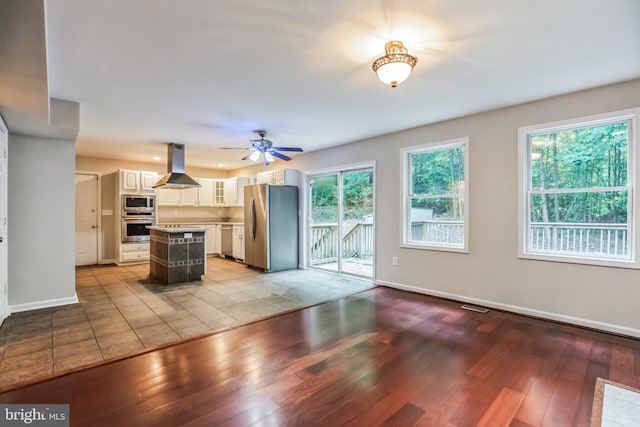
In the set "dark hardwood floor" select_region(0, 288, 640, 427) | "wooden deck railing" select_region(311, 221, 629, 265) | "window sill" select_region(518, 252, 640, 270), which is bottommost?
"dark hardwood floor" select_region(0, 288, 640, 427)

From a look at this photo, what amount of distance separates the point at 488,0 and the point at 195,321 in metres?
3.72

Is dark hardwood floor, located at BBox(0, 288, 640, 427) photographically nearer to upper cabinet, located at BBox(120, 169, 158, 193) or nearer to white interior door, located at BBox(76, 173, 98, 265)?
upper cabinet, located at BBox(120, 169, 158, 193)

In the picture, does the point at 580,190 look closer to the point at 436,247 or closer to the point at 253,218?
the point at 436,247

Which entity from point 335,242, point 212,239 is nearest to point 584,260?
point 335,242

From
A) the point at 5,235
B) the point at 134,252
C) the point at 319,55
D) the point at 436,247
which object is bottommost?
the point at 134,252

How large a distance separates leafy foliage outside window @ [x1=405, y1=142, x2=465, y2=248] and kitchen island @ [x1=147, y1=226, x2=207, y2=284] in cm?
348

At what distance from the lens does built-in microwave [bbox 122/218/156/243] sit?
676cm

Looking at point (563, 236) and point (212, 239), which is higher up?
point (563, 236)

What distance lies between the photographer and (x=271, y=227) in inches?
245

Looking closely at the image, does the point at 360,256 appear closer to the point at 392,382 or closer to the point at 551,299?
the point at 551,299

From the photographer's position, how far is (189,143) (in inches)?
221

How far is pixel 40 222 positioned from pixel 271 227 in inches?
136

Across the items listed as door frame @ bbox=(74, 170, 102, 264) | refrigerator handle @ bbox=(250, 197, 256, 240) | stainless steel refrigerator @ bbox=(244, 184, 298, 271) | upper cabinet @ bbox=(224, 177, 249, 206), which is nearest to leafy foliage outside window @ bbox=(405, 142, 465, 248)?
stainless steel refrigerator @ bbox=(244, 184, 298, 271)

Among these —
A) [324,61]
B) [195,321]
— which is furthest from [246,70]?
[195,321]
